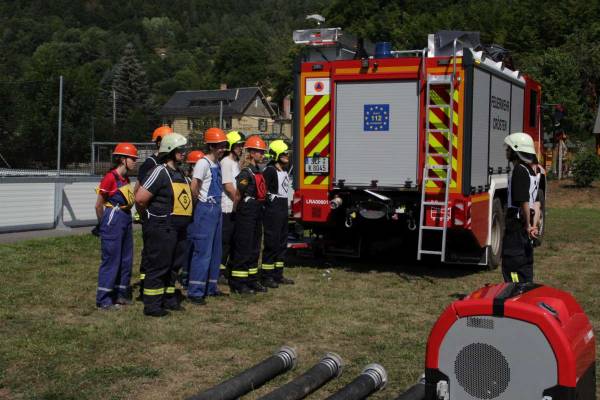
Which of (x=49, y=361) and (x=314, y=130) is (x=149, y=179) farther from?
(x=314, y=130)

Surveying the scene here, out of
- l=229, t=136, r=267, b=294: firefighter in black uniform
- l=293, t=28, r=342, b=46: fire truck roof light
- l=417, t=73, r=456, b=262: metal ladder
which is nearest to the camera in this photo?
l=229, t=136, r=267, b=294: firefighter in black uniform

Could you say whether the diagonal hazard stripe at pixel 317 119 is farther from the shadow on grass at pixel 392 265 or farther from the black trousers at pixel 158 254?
the black trousers at pixel 158 254

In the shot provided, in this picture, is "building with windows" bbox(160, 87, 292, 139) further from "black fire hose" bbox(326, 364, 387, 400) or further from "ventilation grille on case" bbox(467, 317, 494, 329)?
"ventilation grille on case" bbox(467, 317, 494, 329)

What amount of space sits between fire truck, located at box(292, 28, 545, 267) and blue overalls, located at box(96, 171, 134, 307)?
3162mm

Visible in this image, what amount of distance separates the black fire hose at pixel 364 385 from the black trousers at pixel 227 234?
4.13m

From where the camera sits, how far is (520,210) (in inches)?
265

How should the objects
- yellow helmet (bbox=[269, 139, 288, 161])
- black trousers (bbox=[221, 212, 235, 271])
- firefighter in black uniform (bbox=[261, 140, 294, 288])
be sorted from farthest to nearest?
1. yellow helmet (bbox=[269, 139, 288, 161])
2. firefighter in black uniform (bbox=[261, 140, 294, 288])
3. black trousers (bbox=[221, 212, 235, 271])

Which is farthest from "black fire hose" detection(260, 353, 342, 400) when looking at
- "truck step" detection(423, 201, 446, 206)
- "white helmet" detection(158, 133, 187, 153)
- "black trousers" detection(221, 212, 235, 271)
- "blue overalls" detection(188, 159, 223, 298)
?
"truck step" detection(423, 201, 446, 206)

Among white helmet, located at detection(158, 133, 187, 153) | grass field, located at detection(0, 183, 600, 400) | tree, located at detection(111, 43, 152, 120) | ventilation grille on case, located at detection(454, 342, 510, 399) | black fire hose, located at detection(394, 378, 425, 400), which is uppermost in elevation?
tree, located at detection(111, 43, 152, 120)

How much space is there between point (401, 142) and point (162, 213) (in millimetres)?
3906

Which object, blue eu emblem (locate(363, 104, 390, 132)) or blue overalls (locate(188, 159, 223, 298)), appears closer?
blue overalls (locate(188, 159, 223, 298))

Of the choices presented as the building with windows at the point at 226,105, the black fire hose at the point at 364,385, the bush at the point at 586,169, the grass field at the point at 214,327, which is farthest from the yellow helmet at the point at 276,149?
the building with windows at the point at 226,105

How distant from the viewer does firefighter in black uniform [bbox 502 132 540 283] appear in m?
6.61

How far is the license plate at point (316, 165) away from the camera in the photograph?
10.6 meters
